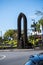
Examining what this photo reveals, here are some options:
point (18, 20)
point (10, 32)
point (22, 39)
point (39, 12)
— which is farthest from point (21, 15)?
point (10, 32)

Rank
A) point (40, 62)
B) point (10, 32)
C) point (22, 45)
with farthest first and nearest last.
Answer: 1. point (10, 32)
2. point (22, 45)
3. point (40, 62)

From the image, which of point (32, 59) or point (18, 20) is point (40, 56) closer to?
point (32, 59)

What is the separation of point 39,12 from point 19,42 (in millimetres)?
27113

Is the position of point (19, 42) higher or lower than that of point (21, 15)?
lower

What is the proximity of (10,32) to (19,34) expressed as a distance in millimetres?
94554

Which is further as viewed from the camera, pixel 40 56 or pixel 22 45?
pixel 22 45

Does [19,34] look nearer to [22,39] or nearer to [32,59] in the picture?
[22,39]

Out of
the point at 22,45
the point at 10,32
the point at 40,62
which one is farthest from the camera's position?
the point at 10,32

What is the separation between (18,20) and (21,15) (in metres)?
1.22

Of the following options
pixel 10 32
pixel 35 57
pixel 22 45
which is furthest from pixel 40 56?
pixel 10 32

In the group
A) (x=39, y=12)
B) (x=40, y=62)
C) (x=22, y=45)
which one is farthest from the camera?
(x=22, y=45)

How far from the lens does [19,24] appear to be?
50625 millimetres

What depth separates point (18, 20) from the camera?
168ft

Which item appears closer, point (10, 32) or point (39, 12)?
point (39, 12)
